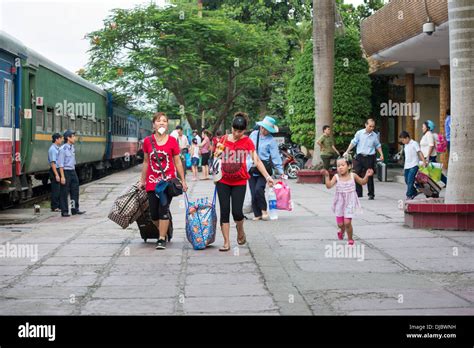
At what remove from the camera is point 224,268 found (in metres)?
9.01

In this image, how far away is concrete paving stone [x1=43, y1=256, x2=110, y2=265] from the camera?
945 cm

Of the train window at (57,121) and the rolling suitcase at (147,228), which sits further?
the train window at (57,121)

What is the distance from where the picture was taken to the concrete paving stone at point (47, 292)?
7.45 m

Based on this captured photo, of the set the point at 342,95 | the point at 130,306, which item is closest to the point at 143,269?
the point at 130,306

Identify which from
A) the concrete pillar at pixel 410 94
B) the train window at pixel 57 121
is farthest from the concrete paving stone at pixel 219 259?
the concrete pillar at pixel 410 94

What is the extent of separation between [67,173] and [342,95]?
42.7ft

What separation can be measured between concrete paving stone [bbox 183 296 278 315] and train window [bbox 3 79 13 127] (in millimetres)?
8981

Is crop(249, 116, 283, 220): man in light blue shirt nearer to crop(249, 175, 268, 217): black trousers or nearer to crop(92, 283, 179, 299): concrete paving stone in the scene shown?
crop(249, 175, 268, 217): black trousers

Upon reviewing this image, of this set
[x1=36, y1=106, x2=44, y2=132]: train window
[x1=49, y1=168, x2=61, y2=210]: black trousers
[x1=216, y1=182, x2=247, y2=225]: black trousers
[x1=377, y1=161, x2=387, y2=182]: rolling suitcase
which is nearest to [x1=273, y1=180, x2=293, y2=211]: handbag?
[x1=216, y1=182, x2=247, y2=225]: black trousers

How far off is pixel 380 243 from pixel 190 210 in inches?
96.9

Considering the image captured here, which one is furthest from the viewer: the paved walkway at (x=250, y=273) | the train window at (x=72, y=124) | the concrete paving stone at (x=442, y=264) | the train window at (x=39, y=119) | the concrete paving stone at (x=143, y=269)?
the train window at (x=72, y=124)

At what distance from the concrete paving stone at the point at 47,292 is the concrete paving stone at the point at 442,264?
137 inches

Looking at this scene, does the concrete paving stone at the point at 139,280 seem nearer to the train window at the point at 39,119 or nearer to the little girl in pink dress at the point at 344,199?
the little girl in pink dress at the point at 344,199

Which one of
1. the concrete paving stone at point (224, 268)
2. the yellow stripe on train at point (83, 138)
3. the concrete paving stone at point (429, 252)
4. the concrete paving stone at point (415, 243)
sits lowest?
the concrete paving stone at point (224, 268)
